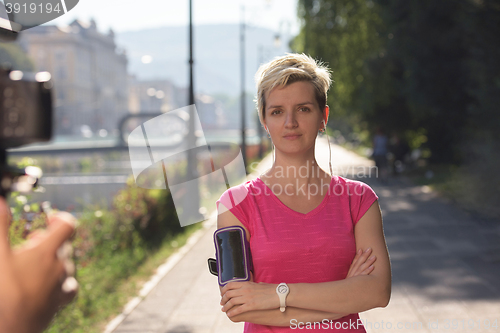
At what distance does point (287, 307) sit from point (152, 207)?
811 cm

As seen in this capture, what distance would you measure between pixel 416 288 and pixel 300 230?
185 inches

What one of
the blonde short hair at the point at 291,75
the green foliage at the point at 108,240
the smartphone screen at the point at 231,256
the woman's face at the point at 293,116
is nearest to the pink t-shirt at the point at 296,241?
the smartphone screen at the point at 231,256

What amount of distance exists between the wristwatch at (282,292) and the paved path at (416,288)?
3.34 feet

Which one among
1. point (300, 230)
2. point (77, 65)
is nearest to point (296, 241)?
point (300, 230)

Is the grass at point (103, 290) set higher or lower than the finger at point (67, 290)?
lower

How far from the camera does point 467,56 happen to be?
47.2 ft

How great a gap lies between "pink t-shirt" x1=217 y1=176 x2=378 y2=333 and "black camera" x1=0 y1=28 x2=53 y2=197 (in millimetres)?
1320

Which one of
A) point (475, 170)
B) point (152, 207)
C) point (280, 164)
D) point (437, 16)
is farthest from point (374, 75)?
point (280, 164)

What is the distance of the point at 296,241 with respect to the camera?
191 centimetres

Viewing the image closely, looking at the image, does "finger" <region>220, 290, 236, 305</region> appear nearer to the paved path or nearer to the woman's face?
the woman's face

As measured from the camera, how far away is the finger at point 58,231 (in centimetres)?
71

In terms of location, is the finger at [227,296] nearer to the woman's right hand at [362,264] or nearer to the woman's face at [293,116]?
the woman's right hand at [362,264]

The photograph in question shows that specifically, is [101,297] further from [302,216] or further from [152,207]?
[302,216]

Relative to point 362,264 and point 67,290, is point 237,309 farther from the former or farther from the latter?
point 67,290
